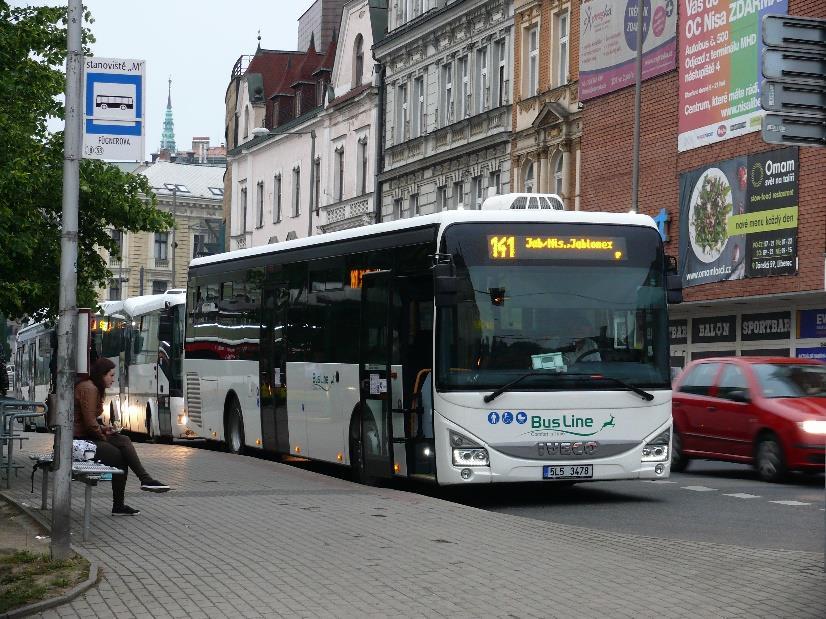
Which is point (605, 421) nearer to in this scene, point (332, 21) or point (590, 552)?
point (590, 552)

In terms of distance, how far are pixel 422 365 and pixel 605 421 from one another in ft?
6.35

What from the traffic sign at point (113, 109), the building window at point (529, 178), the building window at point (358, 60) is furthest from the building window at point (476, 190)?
the traffic sign at point (113, 109)

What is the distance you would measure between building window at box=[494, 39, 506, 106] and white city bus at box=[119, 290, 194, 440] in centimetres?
1767

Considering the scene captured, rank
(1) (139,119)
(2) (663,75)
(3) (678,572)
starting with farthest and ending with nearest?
(2) (663,75) → (1) (139,119) → (3) (678,572)

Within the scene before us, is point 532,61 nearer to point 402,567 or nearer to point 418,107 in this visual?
point 418,107

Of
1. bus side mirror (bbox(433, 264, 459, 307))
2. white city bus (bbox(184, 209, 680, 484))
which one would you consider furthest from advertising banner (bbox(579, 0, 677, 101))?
bus side mirror (bbox(433, 264, 459, 307))

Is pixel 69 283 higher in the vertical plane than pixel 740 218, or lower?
lower

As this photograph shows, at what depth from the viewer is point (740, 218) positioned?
38.4 m

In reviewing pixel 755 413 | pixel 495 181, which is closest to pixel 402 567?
pixel 755 413

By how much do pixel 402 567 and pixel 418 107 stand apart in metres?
48.8

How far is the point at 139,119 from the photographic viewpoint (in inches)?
486

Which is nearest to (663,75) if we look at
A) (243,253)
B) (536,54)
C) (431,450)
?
(536,54)

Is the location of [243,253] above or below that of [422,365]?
above

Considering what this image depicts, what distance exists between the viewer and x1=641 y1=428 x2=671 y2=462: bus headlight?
17656mm
